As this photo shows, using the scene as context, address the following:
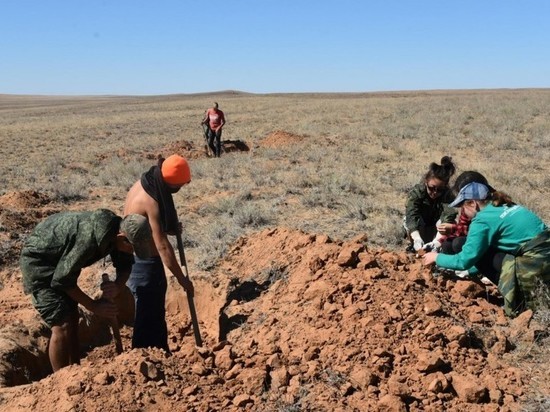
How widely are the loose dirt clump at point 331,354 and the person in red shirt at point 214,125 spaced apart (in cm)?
1013

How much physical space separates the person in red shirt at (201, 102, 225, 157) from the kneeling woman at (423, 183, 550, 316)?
11179 millimetres

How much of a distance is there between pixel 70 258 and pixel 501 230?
3.05m

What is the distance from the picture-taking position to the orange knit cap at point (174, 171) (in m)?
3.84

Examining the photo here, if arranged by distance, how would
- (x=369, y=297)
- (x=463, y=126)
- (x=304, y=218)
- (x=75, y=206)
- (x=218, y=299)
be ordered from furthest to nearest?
1. (x=463, y=126)
2. (x=75, y=206)
3. (x=304, y=218)
4. (x=218, y=299)
5. (x=369, y=297)

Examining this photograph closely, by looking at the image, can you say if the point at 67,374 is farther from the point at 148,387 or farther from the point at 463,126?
the point at 463,126

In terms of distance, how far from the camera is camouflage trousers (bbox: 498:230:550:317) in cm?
382

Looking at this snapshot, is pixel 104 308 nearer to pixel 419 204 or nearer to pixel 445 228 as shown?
pixel 445 228

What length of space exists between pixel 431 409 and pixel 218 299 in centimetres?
259

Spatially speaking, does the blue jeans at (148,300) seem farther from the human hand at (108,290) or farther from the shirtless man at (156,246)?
the human hand at (108,290)

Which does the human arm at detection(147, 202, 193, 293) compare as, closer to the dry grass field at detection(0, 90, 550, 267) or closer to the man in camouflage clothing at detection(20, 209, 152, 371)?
the man in camouflage clothing at detection(20, 209, 152, 371)

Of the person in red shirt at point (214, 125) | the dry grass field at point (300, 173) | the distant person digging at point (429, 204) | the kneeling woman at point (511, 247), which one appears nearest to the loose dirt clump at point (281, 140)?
the dry grass field at point (300, 173)

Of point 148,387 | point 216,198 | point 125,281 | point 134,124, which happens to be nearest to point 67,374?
point 148,387

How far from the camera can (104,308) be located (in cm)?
365

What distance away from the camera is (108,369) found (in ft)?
9.97
